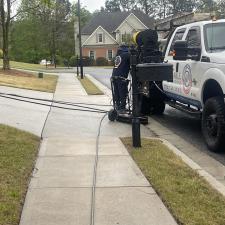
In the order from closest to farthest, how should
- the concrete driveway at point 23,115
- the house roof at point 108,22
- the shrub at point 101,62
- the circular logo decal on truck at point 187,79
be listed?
the circular logo decal on truck at point 187,79 < the concrete driveway at point 23,115 < the shrub at point 101,62 < the house roof at point 108,22

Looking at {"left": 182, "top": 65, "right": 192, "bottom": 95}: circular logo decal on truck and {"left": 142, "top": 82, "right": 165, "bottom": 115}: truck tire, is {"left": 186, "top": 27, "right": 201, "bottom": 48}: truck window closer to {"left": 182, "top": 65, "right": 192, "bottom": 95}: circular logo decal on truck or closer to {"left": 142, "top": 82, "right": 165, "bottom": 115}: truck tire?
{"left": 182, "top": 65, "right": 192, "bottom": 95}: circular logo decal on truck

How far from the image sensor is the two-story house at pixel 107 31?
7244 cm

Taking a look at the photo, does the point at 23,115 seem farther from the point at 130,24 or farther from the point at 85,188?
the point at 130,24

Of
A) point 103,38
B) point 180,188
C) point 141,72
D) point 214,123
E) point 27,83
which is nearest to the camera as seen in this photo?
point 180,188

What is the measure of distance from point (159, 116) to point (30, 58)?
59450mm

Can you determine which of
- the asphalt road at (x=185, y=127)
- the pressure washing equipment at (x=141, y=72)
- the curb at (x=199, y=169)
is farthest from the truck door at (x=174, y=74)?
the curb at (x=199, y=169)

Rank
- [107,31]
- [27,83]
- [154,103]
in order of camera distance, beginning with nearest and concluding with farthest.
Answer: [154,103] → [27,83] → [107,31]

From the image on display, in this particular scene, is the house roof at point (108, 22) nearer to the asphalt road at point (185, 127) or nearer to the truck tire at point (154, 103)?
the asphalt road at point (185, 127)

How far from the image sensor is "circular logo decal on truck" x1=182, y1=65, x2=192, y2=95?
9.32 m

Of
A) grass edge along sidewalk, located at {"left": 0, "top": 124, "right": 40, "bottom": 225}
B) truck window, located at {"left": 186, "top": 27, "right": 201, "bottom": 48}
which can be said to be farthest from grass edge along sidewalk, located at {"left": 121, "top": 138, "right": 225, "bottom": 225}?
truck window, located at {"left": 186, "top": 27, "right": 201, "bottom": 48}

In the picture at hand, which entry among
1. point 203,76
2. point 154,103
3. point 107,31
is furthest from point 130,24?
point 203,76

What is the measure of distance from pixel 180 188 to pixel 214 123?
2679 mm

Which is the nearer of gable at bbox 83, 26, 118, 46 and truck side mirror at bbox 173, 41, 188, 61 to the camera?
truck side mirror at bbox 173, 41, 188, 61

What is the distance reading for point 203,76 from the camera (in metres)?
8.52
